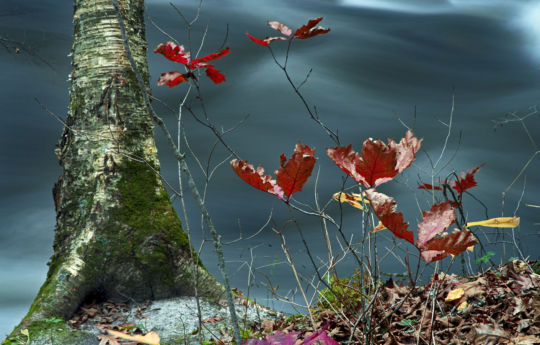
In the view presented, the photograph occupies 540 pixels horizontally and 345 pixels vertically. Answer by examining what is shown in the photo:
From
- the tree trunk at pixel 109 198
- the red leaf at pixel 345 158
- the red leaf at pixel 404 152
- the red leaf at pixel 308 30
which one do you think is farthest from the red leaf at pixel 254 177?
the tree trunk at pixel 109 198

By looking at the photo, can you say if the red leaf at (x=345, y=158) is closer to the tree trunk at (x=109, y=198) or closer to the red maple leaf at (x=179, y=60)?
the red maple leaf at (x=179, y=60)

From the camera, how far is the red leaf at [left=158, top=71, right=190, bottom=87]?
2.02m

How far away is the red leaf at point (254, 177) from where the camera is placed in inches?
57.5

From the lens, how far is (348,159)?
1.39 m

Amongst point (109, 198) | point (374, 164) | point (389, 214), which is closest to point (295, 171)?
point (374, 164)

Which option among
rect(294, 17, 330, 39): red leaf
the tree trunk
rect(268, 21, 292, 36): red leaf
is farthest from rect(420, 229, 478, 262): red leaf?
the tree trunk

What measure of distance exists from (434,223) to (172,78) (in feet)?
4.46

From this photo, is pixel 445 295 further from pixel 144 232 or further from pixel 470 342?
pixel 144 232

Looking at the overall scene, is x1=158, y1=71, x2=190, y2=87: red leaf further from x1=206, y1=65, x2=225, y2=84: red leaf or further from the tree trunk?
the tree trunk

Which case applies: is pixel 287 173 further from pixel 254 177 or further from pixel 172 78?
pixel 172 78

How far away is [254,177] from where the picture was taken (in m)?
1.48

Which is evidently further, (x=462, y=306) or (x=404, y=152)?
(x=462, y=306)

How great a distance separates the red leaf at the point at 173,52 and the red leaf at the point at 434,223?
1255 millimetres

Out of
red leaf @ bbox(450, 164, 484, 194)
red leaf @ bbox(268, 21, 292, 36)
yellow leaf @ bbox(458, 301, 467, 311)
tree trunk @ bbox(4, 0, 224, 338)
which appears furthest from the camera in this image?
tree trunk @ bbox(4, 0, 224, 338)
